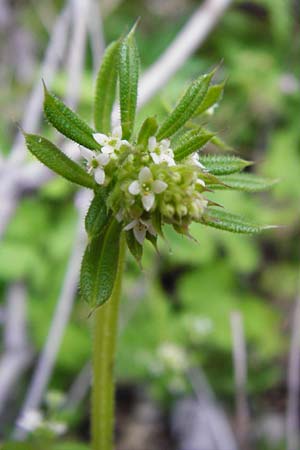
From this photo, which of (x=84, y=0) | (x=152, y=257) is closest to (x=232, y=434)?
(x=152, y=257)

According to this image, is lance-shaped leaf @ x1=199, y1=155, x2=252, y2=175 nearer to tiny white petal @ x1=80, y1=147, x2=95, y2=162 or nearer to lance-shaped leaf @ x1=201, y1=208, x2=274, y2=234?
lance-shaped leaf @ x1=201, y1=208, x2=274, y2=234

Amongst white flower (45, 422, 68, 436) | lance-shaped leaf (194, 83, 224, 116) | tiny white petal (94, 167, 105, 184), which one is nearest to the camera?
tiny white petal (94, 167, 105, 184)

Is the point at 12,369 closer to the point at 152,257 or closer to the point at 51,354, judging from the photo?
the point at 51,354

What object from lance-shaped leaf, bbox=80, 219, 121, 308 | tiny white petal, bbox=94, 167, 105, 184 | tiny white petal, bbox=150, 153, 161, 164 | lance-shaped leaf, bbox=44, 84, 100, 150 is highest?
lance-shaped leaf, bbox=44, 84, 100, 150

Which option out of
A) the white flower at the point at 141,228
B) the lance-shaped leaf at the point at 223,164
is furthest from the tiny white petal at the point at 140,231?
the lance-shaped leaf at the point at 223,164

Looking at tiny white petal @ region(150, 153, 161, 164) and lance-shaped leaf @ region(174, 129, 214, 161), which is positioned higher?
lance-shaped leaf @ region(174, 129, 214, 161)

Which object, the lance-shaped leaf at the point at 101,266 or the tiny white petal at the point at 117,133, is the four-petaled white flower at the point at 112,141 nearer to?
the tiny white petal at the point at 117,133

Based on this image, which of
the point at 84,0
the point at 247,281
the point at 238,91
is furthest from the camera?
the point at 238,91

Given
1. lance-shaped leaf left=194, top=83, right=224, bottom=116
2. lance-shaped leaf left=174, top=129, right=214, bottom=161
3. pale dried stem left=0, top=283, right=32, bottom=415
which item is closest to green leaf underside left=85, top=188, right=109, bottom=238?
lance-shaped leaf left=174, top=129, right=214, bottom=161
